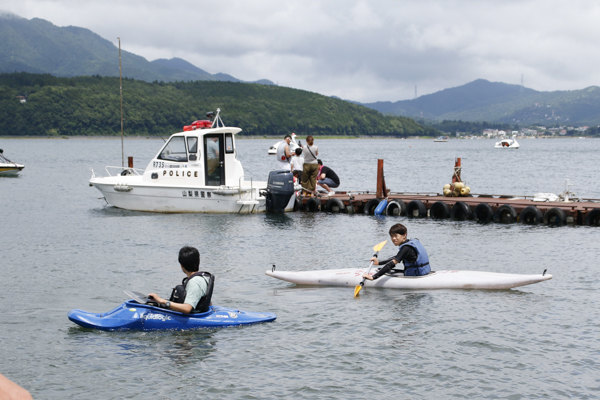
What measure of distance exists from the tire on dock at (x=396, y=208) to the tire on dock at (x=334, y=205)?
201cm

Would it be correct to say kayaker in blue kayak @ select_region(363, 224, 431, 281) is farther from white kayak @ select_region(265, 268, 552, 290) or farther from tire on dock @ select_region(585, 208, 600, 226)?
tire on dock @ select_region(585, 208, 600, 226)

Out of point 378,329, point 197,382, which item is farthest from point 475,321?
point 197,382

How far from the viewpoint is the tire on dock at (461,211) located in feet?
77.5

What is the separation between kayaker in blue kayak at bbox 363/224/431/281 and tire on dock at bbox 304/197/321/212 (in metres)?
13.1

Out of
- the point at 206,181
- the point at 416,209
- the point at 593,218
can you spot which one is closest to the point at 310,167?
the point at 206,181

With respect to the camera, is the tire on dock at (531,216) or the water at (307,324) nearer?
the water at (307,324)

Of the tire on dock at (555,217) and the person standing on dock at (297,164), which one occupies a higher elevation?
the person standing on dock at (297,164)

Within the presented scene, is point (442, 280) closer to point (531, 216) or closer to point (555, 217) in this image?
point (531, 216)

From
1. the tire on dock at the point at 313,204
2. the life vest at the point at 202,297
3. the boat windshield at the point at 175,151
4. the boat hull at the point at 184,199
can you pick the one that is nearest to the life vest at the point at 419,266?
the life vest at the point at 202,297

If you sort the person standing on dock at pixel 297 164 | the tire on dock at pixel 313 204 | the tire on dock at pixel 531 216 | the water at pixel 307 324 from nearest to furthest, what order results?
the water at pixel 307 324, the tire on dock at pixel 531 216, the tire on dock at pixel 313 204, the person standing on dock at pixel 297 164

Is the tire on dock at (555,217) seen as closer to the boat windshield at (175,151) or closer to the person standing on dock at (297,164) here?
the person standing on dock at (297,164)

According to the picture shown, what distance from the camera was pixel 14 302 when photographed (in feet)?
41.4

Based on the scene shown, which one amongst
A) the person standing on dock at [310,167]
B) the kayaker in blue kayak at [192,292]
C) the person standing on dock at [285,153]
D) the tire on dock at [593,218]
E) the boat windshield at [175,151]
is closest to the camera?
the kayaker in blue kayak at [192,292]

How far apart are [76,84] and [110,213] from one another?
189 m
